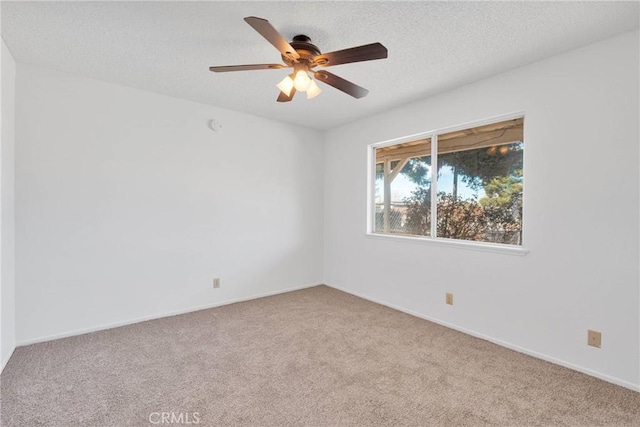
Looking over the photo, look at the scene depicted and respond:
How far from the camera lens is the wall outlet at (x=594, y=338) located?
216 centimetres

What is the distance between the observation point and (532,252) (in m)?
2.50

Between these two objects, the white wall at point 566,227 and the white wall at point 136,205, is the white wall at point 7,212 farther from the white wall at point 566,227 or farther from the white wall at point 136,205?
the white wall at point 566,227

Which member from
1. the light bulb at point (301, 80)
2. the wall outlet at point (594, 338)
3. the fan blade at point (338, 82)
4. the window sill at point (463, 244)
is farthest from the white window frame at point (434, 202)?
the light bulb at point (301, 80)

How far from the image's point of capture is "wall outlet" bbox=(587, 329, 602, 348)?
2164mm

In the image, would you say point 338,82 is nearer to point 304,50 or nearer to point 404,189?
point 304,50

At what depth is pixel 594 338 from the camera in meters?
2.19

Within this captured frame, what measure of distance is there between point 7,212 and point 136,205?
0.93 m

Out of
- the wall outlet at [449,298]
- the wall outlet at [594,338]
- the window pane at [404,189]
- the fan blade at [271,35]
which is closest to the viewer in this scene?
the fan blade at [271,35]

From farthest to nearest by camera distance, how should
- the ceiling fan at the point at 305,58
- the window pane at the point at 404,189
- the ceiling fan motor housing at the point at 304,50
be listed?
1. the window pane at the point at 404,189
2. the ceiling fan motor housing at the point at 304,50
3. the ceiling fan at the point at 305,58

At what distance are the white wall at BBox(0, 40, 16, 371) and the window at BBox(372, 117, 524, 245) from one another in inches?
140

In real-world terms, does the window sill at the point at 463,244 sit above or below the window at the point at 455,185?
below

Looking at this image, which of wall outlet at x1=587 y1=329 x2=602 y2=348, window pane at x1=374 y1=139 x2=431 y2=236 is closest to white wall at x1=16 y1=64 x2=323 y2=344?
window pane at x1=374 y1=139 x2=431 y2=236

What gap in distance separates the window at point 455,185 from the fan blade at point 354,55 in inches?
67.0

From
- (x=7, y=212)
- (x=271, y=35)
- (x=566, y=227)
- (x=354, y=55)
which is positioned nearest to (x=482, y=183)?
(x=566, y=227)
